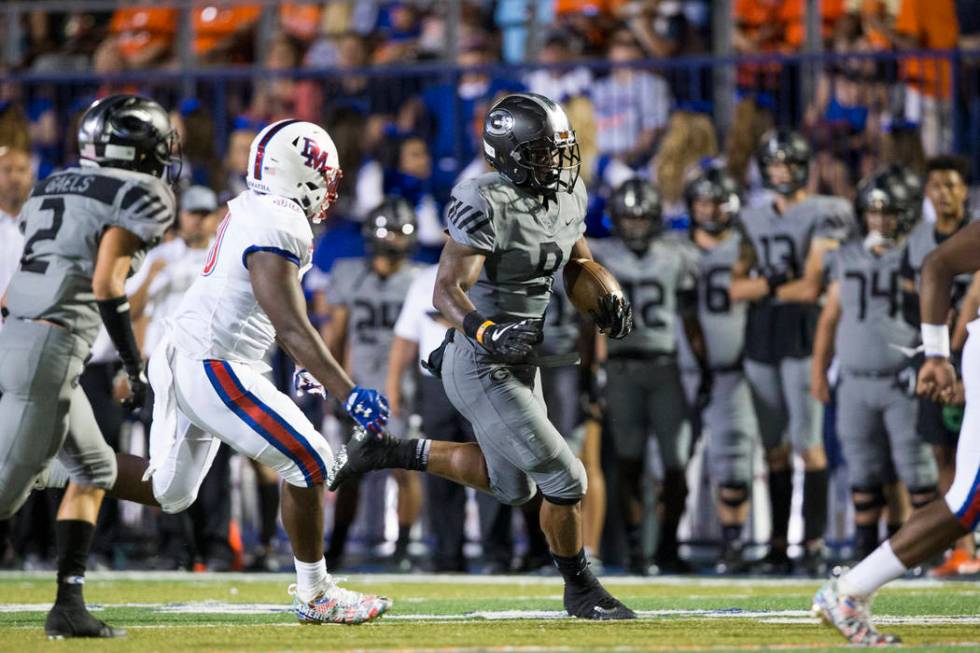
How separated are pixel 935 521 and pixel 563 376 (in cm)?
465

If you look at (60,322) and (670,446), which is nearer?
(60,322)

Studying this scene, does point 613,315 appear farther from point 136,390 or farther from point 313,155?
point 136,390

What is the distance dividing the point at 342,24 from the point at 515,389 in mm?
6625

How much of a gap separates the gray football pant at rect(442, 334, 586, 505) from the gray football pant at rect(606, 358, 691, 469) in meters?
3.27

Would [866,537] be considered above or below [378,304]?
below

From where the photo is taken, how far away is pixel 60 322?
641cm

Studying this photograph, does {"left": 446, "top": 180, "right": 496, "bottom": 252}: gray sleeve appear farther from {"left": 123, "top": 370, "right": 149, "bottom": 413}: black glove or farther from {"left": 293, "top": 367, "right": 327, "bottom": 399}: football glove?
{"left": 123, "top": 370, "right": 149, "bottom": 413}: black glove

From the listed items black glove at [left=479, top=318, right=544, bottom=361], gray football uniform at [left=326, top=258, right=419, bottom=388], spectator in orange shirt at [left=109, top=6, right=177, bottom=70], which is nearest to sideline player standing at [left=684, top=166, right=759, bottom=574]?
gray football uniform at [left=326, top=258, right=419, bottom=388]

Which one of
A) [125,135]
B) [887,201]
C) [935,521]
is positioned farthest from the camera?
[887,201]

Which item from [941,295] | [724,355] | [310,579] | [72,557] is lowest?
[310,579]

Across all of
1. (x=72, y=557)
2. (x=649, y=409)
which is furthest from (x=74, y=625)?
(x=649, y=409)

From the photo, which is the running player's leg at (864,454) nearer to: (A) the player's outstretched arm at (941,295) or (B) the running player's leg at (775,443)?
(B) the running player's leg at (775,443)

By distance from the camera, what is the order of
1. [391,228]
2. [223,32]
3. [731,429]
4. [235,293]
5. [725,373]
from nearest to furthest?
[235,293], [731,429], [725,373], [391,228], [223,32]

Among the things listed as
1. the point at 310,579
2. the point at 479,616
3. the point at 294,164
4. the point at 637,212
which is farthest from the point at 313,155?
the point at 637,212
